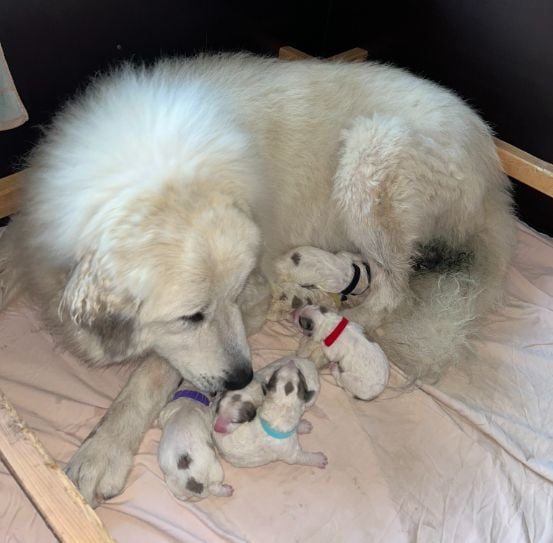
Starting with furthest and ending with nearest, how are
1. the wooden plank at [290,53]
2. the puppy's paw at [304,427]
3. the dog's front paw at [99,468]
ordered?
the wooden plank at [290,53] < the puppy's paw at [304,427] < the dog's front paw at [99,468]

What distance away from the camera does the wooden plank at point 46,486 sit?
46.8 inches

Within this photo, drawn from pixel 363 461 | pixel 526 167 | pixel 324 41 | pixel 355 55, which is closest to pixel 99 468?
pixel 363 461

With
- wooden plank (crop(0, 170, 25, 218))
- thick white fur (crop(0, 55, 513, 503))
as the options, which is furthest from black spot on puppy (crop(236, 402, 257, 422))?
wooden plank (crop(0, 170, 25, 218))

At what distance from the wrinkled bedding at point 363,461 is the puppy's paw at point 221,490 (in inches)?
1.2

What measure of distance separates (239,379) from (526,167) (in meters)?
1.52

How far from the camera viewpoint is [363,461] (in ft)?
6.28

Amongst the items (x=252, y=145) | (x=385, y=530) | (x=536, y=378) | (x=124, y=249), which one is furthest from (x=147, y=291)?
(x=536, y=378)

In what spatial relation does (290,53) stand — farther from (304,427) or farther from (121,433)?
(121,433)

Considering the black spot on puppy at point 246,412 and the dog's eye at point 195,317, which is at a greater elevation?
the dog's eye at point 195,317

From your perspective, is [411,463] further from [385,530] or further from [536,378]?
[536,378]

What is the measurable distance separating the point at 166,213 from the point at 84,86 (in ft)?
3.29

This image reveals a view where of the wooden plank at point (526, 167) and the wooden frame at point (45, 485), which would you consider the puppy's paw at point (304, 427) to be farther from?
the wooden plank at point (526, 167)

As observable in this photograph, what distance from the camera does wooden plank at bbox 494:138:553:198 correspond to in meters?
2.38

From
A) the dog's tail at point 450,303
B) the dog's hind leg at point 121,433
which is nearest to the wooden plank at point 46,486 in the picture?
the dog's hind leg at point 121,433
